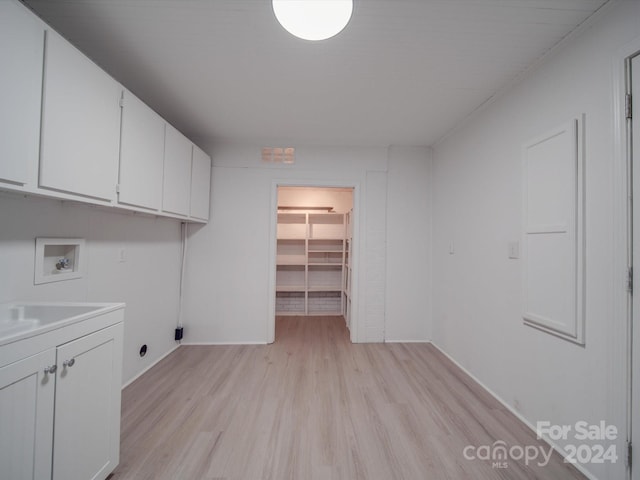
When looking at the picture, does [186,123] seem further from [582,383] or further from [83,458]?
[582,383]

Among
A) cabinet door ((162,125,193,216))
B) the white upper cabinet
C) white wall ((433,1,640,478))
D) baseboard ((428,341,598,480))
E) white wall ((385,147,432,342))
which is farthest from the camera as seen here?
white wall ((385,147,432,342))

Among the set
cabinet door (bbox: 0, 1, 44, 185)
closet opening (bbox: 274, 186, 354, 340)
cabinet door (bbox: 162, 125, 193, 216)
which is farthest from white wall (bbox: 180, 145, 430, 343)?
cabinet door (bbox: 0, 1, 44, 185)

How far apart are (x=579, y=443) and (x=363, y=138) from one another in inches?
117

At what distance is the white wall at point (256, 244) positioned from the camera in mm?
3145

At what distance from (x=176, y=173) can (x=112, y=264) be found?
3.02 feet

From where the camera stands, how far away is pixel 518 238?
6.26 feet

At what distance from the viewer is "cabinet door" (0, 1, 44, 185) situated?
39.6 inches

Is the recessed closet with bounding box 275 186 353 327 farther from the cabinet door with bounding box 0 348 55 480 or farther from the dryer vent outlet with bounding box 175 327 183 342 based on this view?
the cabinet door with bounding box 0 348 55 480

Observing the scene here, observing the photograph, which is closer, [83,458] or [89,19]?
[83,458]

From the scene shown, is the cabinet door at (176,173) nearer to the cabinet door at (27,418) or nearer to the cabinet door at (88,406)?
the cabinet door at (88,406)

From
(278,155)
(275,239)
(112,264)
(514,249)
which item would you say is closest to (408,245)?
(514,249)

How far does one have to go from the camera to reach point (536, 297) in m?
1.72

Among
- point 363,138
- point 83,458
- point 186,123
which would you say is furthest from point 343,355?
point 186,123

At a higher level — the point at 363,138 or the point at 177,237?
the point at 363,138
